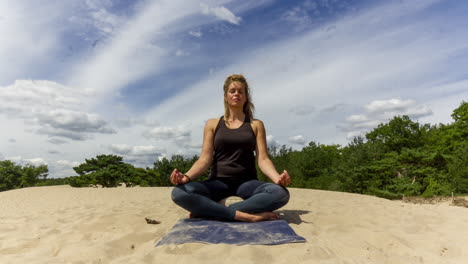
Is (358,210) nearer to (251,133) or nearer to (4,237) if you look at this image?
(251,133)

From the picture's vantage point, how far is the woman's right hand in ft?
11.3

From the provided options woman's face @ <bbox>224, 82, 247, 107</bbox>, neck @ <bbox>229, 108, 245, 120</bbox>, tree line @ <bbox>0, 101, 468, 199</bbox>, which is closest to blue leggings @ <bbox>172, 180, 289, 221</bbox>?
neck @ <bbox>229, 108, 245, 120</bbox>

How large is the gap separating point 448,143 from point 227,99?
23.4 m

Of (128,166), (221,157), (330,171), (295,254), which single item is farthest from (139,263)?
(330,171)

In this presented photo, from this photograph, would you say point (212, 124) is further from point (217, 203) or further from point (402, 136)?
point (402, 136)

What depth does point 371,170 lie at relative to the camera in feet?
48.0

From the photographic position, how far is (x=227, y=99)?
4340 mm

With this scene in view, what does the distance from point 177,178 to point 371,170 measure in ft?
44.0

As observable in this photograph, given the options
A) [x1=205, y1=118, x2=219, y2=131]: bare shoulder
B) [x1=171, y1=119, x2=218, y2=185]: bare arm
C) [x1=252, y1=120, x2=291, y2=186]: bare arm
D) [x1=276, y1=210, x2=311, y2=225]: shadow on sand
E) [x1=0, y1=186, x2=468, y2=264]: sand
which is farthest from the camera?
[x1=205, y1=118, x2=219, y2=131]: bare shoulder

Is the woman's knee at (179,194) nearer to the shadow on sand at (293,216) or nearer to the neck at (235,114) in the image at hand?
the neck at (235,114)

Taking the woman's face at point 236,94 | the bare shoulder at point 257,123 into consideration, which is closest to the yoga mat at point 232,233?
the bare shoulder at point 257,123

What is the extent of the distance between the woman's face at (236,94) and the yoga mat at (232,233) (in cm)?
165

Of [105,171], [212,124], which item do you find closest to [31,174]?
[105,171]

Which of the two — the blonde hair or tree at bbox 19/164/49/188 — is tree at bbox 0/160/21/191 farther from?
the blonde hair
